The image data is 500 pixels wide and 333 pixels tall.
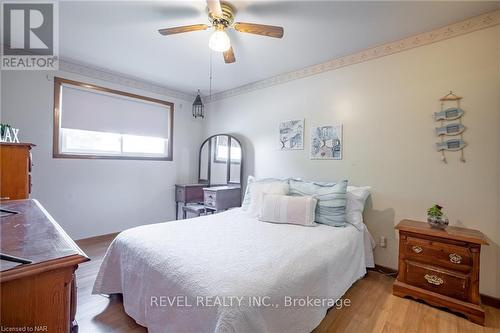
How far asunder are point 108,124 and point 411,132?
12.9 feet

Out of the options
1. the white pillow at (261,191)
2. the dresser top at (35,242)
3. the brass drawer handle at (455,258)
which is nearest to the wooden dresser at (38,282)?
the dresser top at (35,242)

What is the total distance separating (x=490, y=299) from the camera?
76.4 inches

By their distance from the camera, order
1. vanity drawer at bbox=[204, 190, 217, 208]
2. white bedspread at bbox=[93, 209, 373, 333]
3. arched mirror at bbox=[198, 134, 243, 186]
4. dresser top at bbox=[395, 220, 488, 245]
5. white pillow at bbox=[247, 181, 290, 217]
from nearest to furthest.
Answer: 1. white bedspread at bbox=[93, 209, 373, 333]
2. dresser top at bbox=[395, 220, 488, 245]
3. white pillow at bbox=[247, 181, 290, 217]
4. vanity drawer at bbox=[204, 190, 217, 208]
5. arched mirror at bbox=[198, 134, 243, 186]

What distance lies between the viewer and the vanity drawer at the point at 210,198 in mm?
3365

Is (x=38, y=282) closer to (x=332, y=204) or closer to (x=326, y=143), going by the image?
(x=332, y=204)

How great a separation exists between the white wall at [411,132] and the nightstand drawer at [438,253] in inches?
15.3

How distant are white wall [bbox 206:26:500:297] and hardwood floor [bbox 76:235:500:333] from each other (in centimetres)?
52

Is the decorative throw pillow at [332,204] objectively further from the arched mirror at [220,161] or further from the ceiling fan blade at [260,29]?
the arched mirror at [220,161]

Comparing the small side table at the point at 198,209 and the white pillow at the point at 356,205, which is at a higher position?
the white pillow at the point at 356,205

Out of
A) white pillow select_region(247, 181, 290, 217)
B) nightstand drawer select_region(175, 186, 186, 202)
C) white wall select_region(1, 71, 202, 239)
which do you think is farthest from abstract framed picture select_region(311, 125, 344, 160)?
white wall select_region(1, 71, 202, 239)

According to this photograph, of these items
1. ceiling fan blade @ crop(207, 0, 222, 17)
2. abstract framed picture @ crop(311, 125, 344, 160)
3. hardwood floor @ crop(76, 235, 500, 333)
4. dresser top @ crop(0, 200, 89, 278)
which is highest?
ceiling fan blade @ crop(207, 0, 222, 17)

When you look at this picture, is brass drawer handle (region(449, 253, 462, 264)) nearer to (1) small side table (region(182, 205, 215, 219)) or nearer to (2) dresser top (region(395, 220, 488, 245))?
(2) dresser top (region(395, 220, 488, 245))

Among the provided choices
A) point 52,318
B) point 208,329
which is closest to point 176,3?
point 52,318

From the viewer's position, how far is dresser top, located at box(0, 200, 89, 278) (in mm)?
704
